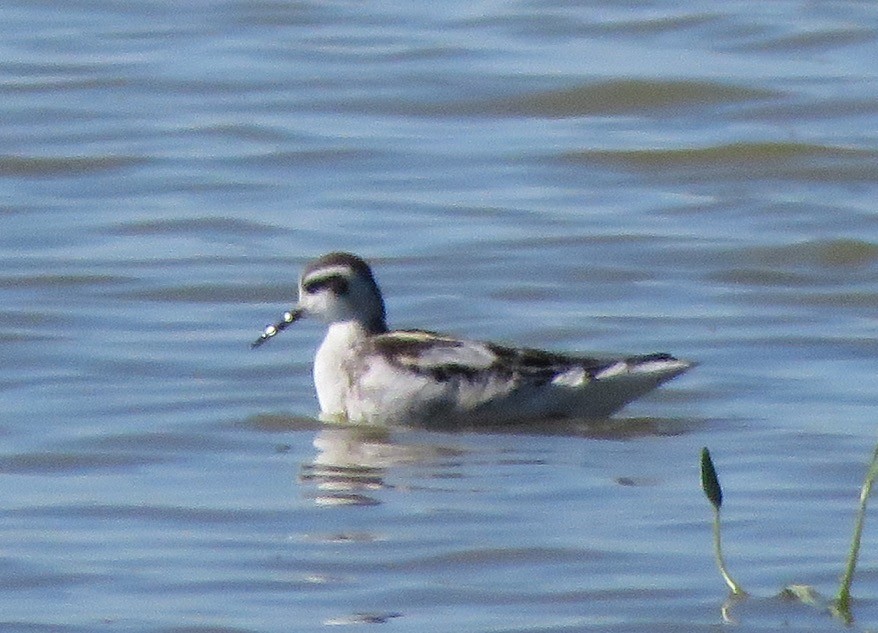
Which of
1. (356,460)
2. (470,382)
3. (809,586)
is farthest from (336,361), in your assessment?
(809,586)

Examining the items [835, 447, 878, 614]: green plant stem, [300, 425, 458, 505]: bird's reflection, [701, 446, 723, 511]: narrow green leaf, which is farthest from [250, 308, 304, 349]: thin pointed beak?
[701, 446, 723, 511]: narrow green leaf

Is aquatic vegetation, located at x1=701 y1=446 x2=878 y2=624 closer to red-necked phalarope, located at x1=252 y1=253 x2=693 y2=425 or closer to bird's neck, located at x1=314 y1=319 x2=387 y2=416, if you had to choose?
red-necked phalarope, located at x1=252 y1=253 x2=693 y2=425

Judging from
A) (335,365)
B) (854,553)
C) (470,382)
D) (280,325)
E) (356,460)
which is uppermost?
(280,325)

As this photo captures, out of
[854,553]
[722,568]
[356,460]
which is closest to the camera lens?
[854,553]

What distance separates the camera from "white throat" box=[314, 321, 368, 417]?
12.8 metres

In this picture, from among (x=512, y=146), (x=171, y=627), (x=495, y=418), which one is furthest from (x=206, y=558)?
(x=512, y=146)

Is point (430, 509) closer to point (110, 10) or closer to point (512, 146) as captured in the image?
point (512, 146)

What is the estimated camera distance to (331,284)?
13.4m

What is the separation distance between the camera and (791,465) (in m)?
11.2

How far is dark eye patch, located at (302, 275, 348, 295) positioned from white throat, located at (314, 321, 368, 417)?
0.16m

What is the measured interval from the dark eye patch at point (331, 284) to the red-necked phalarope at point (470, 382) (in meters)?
0.42

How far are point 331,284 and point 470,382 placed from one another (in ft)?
3.61

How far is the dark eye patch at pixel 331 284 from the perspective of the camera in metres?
13.4

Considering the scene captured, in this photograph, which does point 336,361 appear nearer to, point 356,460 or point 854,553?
point 356,460
